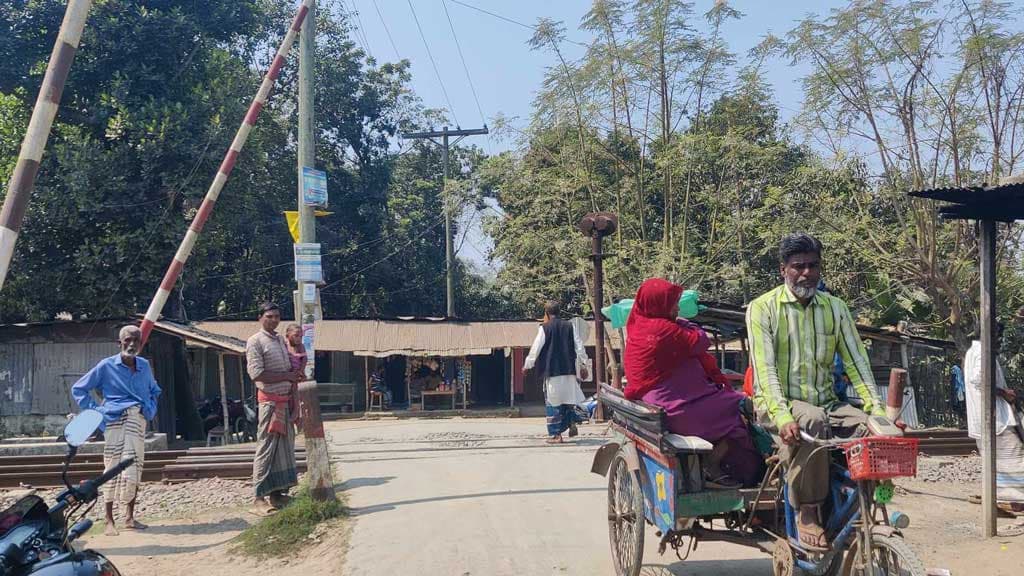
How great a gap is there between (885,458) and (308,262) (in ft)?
23.6

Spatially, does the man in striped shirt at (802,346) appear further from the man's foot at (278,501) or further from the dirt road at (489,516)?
the man's foot at (278,501)

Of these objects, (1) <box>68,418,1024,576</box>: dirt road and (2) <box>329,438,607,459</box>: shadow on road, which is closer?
(1) <box>68,418,1024,576</box>: dirt road

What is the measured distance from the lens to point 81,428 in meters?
3.79

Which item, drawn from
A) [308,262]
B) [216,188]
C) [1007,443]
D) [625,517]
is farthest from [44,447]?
[1007,443]

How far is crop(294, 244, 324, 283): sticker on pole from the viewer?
376 inches

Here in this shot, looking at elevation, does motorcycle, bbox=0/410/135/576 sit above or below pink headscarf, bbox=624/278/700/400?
below

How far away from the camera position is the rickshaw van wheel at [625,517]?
4816 millimetres

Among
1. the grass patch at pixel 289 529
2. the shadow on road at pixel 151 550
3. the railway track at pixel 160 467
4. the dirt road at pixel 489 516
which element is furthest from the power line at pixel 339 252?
the grass patch at pixel 289 529

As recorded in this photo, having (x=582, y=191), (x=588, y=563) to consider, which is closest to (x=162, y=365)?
(x=582, y=191)

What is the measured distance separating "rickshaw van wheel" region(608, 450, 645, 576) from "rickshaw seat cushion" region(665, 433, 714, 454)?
1.73ft

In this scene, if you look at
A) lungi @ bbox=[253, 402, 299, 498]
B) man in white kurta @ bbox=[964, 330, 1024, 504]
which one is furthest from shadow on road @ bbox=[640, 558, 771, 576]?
lungi @ bbox=[253, 402, 299, 498]

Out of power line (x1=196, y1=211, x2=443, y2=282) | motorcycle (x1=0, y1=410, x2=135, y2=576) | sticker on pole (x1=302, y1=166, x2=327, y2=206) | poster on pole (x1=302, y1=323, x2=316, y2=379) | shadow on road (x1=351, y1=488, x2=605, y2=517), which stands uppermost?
power line (x1=196, y1=211, x2=443, y2=282)

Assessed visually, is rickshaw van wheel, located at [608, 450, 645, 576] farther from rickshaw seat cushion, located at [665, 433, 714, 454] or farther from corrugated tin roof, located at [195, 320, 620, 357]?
corrugated tin roof, located at [195, 320, 620, 357]

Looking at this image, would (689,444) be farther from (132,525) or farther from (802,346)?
(132,525)
